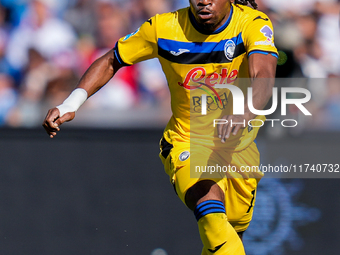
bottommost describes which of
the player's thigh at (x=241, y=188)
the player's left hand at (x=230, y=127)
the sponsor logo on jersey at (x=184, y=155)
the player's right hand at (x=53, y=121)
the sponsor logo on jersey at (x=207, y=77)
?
the player's thigh at (x=241, y=188)

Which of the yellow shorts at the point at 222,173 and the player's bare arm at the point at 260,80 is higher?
the player's bare arm at the point at 260,80

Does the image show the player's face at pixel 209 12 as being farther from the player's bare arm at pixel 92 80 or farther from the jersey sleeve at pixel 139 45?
the player's bare arm at pixel 92 80

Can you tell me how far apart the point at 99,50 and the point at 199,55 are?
103 inches

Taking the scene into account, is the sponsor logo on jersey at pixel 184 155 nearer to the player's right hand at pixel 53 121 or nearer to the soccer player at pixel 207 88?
the soccer player at pixel 207 88

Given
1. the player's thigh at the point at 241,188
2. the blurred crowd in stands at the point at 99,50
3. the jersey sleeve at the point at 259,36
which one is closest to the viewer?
the jersey sleeve at the point at 259,36

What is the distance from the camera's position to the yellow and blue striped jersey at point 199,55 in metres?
3.51

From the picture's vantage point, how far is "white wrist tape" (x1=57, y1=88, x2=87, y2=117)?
349 cm

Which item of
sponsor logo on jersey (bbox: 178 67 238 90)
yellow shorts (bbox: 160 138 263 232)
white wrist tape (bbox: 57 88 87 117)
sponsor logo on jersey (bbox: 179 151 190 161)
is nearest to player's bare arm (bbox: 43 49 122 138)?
white wrist tape (bbox: 57 88 87 117)

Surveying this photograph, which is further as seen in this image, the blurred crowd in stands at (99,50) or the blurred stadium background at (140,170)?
the blurred crowd in stands at (99,50)

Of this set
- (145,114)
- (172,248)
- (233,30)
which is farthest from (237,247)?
(145,114)

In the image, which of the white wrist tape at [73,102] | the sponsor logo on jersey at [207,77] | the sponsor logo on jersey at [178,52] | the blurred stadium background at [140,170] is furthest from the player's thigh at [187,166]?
the blurred stadium background at [140,170]

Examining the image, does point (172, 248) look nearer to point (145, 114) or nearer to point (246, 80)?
point (145, 114)

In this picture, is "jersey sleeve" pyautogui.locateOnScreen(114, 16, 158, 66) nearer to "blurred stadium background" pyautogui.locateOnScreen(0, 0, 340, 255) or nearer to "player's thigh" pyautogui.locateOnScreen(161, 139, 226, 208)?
"player's thigh" pyautogui.locateOnScreen(161, 139, 226, 208)

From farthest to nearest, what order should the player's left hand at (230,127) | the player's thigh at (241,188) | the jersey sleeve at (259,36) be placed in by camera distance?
the player's thigh at (241,188) → the jersey sleeve at (259,36) → the player's left hand at (230,127)
